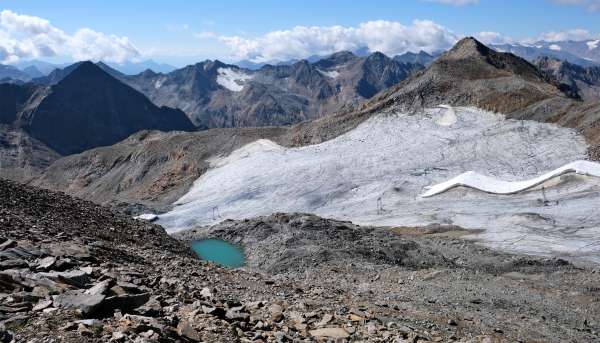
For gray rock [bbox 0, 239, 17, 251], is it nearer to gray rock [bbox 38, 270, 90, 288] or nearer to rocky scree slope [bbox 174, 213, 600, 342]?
gray rock [bbox 38, 270, 90, 288]

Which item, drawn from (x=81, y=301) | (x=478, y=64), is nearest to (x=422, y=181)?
(x=478, y=64)

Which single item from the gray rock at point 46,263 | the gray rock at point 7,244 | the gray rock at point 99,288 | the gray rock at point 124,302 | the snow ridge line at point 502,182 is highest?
the gray rock at point 7,244

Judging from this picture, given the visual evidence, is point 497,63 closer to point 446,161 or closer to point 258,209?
point 446,161

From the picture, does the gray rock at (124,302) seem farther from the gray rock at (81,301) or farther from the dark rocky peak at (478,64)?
the dark rocky peak at (478,64)

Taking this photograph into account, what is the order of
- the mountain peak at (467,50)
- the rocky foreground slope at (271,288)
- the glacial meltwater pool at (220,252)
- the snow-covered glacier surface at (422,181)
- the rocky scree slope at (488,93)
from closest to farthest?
the rocky foreground slope at (271,288), the glacial meltwater pool at (220,252), the snow-covered glacier surface at (422,181), the rocky scree slope at (488,93), the mountain peak at (467,50)

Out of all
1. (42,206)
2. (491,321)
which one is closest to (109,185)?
(42,206)

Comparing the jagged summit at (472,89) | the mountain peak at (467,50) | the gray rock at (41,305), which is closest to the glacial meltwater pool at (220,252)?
the gray rock at (41,305)
